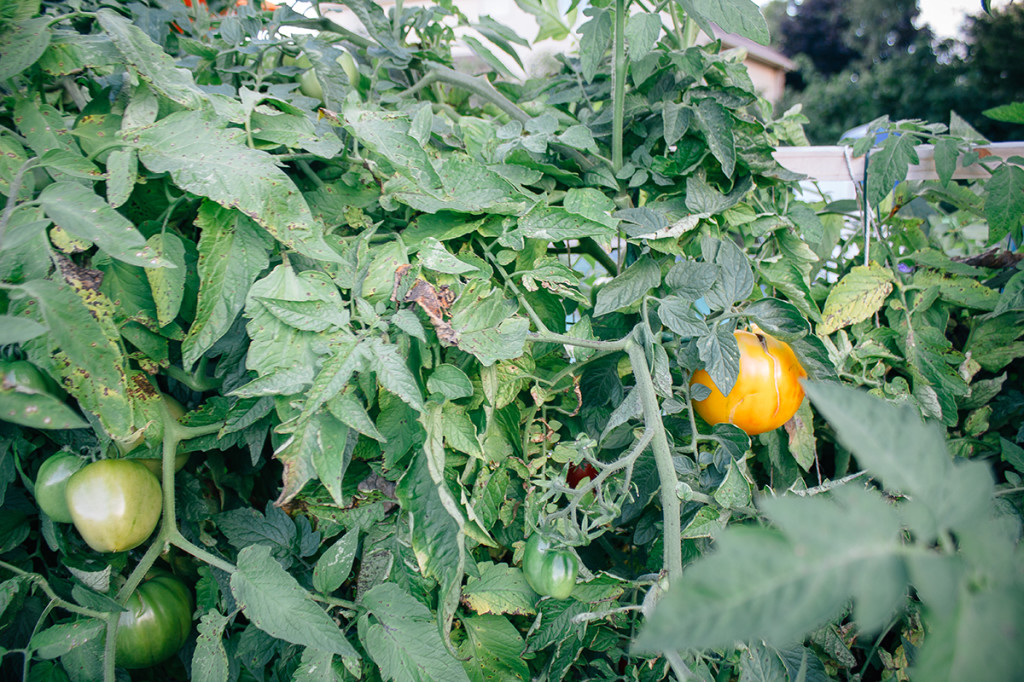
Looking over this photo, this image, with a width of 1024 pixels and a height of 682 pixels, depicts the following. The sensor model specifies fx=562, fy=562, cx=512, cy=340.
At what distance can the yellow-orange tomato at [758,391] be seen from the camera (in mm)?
613

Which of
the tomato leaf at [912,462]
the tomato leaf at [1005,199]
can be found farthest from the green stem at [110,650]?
the tomato leaf at [1005,199]

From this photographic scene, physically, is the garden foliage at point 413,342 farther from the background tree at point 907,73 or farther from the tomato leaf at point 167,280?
the background tree at point 907,73

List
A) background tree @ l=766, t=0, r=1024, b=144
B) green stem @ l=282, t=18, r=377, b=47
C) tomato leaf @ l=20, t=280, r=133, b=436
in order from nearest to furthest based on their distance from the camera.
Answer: tomato leaf @ l=20, t=280, r=133, b=436, green stem @ l=282, t=18, r=377, b=47, background tree @ l=766, t=0, r=1024, b=144

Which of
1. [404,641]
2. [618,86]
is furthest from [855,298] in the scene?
[404,641]

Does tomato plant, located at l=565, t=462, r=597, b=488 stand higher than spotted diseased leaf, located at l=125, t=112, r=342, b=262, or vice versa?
spotted diseased leaf, located at l=125, t=112, r=342, b=262

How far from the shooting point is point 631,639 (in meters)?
0.59

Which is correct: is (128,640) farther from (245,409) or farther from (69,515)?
(245,409)

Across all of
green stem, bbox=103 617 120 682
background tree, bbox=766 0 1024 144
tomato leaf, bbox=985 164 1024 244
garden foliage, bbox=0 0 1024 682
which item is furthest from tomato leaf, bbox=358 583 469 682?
background tree, bbox=766 0 1024 144

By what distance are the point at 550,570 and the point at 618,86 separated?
53 cm

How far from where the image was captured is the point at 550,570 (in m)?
0.46

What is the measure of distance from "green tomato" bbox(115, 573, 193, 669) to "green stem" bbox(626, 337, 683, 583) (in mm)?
516

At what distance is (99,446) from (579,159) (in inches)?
23.8

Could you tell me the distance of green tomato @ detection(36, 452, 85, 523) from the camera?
548 millimetres

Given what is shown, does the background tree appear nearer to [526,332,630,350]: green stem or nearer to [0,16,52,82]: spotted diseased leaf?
[526,332,630,350]: green stem
